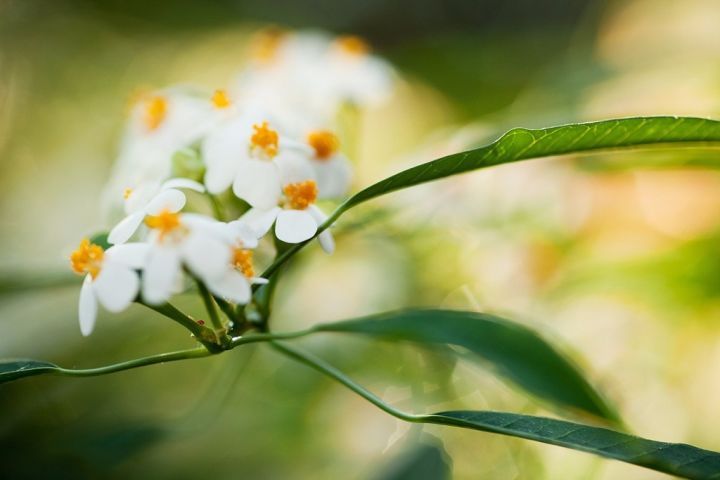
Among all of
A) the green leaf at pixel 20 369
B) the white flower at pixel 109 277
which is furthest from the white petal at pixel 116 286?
the green leaf at pixel 20 369

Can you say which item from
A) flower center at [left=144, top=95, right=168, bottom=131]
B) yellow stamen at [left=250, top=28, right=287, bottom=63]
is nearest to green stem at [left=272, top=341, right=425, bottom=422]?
flower center at [left=144, top=95, right=168, bottom=131]

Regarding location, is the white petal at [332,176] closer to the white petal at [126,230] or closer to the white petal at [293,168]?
the white petal at [293,168]

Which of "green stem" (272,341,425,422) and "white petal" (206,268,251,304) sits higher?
"white petal" (206,268,251,304)

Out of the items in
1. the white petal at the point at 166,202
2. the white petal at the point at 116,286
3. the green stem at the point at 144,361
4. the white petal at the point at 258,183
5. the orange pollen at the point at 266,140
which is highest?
the orange pollen at the point at 266,140

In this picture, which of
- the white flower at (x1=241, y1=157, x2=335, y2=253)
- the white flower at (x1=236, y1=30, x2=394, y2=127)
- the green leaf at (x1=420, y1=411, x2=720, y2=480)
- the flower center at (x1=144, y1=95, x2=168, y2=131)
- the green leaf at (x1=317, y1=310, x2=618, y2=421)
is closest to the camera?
the green leaf at (x1=420, y1=411, x2=720, y2=480)

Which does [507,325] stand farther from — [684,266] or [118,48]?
[118,48]

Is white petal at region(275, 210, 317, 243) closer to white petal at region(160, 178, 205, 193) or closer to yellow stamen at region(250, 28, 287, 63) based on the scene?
white petal at region(160, 178, 205, 193)

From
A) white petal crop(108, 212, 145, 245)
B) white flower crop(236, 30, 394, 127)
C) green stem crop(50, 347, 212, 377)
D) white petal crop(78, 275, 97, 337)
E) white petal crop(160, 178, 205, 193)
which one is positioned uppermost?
white flower crop(236, 30, 394, 127)
